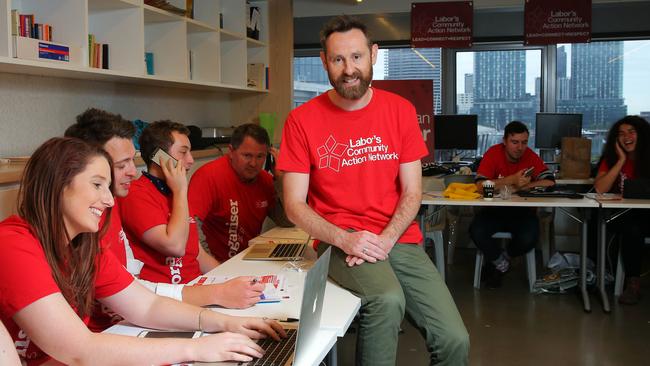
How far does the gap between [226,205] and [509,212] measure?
2.69m

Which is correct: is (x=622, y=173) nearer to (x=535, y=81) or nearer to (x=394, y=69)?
(x=535, y=81)

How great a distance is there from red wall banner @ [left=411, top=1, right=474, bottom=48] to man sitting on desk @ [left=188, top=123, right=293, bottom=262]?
492 centimetres

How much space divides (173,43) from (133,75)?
790mm

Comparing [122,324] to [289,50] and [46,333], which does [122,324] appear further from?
[289,50]

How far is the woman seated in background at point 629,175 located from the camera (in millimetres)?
4918

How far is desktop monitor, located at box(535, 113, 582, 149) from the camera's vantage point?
7.75m

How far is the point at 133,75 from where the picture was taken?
13.9 ft

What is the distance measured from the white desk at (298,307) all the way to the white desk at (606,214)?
2.70 metres

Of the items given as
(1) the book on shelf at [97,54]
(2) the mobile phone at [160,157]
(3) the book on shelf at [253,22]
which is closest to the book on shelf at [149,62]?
(1) the book on shelf at [97,54]

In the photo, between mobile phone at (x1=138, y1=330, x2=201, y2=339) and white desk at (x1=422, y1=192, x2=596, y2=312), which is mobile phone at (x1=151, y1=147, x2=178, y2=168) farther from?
white desk at (x1=422, y1=192, x2=596, y2=312)

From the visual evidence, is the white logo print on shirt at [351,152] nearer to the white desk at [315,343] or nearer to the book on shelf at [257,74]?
the white desk at [315,343]

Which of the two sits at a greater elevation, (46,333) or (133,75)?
(133,75)

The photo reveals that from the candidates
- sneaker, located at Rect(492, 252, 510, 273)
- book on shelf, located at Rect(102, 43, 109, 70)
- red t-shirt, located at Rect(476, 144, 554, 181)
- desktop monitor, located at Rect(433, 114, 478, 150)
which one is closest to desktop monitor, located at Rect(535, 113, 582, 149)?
desktop monitor, located at Rect(433, 114, 478, 150)

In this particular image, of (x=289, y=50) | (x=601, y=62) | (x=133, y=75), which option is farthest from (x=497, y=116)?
(x=133, y=75)
